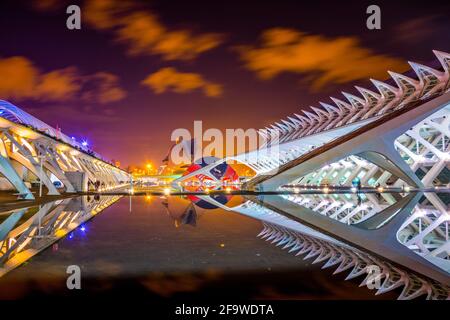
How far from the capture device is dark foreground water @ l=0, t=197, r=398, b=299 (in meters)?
4.43

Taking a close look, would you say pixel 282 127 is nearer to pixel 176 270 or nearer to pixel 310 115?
pixel 310 115

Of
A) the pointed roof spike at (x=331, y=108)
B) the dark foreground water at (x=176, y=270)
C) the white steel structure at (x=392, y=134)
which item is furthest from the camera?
the pointed roof spike at (x=331, y=108)

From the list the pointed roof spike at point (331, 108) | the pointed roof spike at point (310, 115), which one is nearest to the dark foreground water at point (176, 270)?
the pointed roof spike at point (331, 108)

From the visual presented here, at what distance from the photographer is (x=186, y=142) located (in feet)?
299

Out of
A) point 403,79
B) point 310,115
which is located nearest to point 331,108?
point 310,115

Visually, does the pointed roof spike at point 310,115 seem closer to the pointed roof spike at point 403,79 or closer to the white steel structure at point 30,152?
the pointed roof spike at point 403,79

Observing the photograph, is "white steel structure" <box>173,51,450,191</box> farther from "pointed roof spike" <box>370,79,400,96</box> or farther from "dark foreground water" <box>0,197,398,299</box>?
"dark foreground water" <box>0,197,398,299</box>

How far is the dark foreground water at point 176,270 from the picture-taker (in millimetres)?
4434

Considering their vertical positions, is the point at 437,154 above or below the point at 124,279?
above

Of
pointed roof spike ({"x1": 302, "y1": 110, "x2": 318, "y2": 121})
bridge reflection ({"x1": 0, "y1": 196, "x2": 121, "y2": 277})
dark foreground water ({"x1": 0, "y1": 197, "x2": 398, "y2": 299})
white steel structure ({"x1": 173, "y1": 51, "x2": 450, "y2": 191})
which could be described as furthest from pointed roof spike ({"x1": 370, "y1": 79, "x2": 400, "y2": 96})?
dark foreground water ({"x1": 0, "y1": 197, "x2": 398, "y2": 299})

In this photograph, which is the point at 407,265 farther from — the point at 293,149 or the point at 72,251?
the point at 293,149

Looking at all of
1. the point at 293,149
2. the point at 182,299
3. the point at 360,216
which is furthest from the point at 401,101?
the point at 182,299

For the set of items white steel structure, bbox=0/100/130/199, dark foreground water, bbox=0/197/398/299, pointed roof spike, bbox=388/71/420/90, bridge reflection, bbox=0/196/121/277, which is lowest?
dark foreground water, bbox=0/197/398/299
